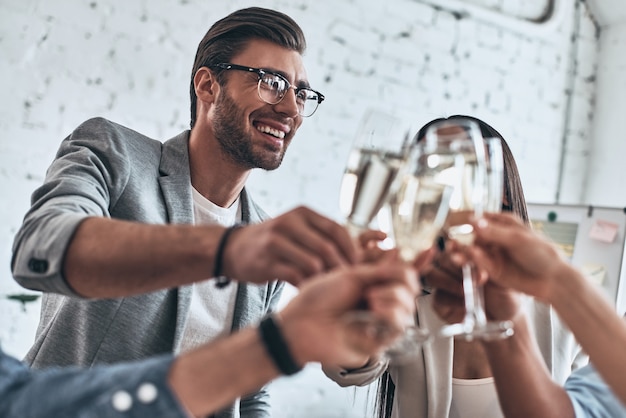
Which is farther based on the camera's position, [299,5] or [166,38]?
[299,5]

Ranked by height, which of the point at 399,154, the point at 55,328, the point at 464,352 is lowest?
the point at 464,352

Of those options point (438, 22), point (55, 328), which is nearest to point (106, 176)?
point (55, 328)

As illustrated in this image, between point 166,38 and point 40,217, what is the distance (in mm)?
1490

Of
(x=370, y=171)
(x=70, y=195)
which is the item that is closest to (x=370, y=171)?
(x=370, y=171)

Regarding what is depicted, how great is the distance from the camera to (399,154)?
2.25ft

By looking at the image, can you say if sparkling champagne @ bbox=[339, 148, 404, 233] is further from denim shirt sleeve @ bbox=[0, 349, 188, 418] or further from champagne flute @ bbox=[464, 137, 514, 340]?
denim shirt sleeve @ bbox=[0, 349, 188, 418]

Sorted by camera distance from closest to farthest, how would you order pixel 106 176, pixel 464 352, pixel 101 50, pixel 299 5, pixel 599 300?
pixel 599 300, pixel 106 176, pixel 464 352, pixel 101 50, pixel 299 5

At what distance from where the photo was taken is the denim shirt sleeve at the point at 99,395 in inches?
21.7

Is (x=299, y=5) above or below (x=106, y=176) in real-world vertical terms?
above

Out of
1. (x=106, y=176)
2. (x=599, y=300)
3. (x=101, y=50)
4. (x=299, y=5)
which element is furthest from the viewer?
(x=299, y=5)

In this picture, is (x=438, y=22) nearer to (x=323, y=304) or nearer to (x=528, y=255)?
(x=528, y=255)

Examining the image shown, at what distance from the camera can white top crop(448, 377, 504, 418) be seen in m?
1.30

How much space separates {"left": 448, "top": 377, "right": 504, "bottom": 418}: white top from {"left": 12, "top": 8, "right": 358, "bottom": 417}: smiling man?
0.38 meters

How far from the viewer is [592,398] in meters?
→ 0.96
